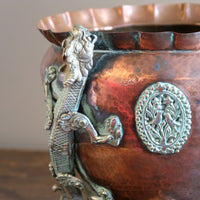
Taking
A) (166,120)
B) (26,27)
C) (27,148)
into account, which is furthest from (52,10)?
(166,120)

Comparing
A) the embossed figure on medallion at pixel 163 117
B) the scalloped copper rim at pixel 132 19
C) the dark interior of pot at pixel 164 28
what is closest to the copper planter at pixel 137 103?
the embossed figure on medallion at pixel 163 117

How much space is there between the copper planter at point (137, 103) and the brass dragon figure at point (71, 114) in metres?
0.01

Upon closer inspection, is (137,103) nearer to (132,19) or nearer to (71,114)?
(71,114)

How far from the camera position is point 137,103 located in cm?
91

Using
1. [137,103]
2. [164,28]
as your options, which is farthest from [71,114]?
[164,28]

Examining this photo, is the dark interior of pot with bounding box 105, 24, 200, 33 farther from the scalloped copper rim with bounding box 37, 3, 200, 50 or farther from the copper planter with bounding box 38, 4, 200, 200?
the copper planter with bounding box 38, 4, 200, 200

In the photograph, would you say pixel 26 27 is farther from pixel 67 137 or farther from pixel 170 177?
pixel 170 177

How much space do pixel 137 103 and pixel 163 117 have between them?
53 millimetres

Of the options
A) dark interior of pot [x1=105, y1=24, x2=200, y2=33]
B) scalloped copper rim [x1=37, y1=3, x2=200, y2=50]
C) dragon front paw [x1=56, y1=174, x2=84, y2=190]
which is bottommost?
dragon front paw [x1=56, y1=174, x2=84, y2=190]

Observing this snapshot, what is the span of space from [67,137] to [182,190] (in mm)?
246

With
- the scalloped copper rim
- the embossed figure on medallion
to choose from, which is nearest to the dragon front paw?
the embossed figure on medallion

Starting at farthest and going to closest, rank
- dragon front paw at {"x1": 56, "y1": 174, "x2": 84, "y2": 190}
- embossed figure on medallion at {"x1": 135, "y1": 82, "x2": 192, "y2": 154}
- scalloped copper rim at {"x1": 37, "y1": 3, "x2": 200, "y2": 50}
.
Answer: scalloped copper rim at {"x1": 37, "y1": 3, "x2": 200, "y2": 50}
dragon front paw at {"x1": 56, "y1": 174, "x2": 84, "y2": 190}
embossed figure on medallion at {"x1": 135, "y1": 82, "x2": 192, "y2": 154}

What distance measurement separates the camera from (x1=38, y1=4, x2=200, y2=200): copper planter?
90 centimetres

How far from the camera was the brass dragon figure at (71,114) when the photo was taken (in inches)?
36.8
